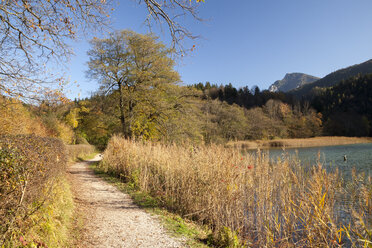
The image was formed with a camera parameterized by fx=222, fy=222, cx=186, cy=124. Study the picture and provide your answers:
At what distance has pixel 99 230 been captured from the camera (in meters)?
3.96

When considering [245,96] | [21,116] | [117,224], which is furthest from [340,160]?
[245,96]

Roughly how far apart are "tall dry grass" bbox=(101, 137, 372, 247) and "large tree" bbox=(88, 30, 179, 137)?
761 centimetres

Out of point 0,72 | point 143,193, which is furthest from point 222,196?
point 0,72

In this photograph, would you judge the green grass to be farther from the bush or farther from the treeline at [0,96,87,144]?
the treeline at [0,96,87,144]

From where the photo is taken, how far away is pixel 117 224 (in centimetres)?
420

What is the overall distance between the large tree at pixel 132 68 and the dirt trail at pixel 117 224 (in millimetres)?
7773

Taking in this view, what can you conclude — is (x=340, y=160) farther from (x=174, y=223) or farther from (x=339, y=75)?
(x=339, y=75)

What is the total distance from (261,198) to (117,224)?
2.73 m

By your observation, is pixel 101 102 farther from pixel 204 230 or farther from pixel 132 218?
pixel 204 230

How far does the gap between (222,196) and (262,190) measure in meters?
0.80

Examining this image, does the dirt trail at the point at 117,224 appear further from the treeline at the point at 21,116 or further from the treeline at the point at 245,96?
the treeline at the point at 245,96

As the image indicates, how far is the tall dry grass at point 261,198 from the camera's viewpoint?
126 inches

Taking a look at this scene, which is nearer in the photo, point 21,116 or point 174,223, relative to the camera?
point 174,223

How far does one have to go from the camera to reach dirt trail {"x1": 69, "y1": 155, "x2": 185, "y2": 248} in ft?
11.5
